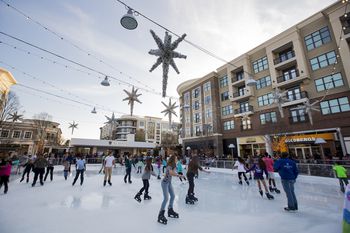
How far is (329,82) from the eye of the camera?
17.1 meters

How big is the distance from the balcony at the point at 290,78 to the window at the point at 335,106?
12.0 feet

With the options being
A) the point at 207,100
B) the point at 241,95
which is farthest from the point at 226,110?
the point at 207,100

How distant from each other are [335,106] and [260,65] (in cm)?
1083

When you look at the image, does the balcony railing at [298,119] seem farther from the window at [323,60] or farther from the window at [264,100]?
the window at [323,60]

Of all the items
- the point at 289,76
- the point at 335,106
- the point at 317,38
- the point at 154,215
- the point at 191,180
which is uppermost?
the point at 317,38

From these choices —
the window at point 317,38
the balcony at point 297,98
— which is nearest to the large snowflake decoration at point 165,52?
the balcony at point 297,98

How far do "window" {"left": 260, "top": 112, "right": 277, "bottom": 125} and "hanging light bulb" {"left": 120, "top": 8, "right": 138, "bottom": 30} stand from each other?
22334 millimetres

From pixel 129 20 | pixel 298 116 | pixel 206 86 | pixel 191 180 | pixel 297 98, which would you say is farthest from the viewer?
pixel 206 86

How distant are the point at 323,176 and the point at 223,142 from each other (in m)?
16.7

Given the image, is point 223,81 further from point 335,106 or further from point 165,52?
point 165,52

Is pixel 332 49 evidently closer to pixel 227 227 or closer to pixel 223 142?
pixel 223 142

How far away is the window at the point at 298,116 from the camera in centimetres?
1885

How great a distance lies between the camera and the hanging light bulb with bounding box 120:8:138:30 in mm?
4866

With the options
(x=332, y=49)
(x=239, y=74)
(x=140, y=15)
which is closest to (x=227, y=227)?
(x=140, y=15)
